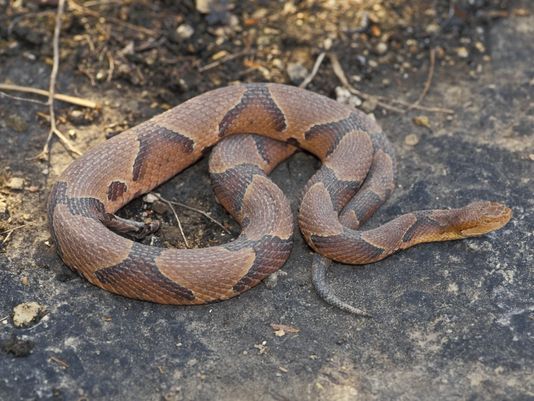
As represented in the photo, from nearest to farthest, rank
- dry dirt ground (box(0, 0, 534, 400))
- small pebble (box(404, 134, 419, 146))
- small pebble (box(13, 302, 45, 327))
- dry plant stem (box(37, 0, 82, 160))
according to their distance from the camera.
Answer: dry dirt ground (box(0, 0, 534, 400)) → small pebble (box(13, 302, 45, 327)) → dry plant stem (box(37, 0, 82, 160)) → small pebble (box(404, 134, 419, 146))

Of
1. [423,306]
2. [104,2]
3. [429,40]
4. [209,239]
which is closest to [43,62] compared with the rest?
Answer: [104,2]

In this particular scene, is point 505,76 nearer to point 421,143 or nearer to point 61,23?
point 421,143

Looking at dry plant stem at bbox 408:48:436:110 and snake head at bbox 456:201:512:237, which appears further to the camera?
dry plant stem at bbox 408:48:436:110

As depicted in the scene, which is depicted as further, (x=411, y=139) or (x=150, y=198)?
(x=411, y=139)

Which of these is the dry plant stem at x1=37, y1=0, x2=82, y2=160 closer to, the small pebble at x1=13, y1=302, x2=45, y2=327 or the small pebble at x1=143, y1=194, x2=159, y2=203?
the small pebble at x1=143, y1=194, x2=159, y2=203

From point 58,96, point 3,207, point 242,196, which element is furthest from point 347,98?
point 3,207

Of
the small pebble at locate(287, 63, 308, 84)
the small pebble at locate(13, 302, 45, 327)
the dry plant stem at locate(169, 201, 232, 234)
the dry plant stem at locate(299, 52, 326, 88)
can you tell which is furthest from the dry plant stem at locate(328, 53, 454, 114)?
the small pebble at locate(13, 302, 45, 327)

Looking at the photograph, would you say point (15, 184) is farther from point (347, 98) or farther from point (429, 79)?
point (429, 79)
